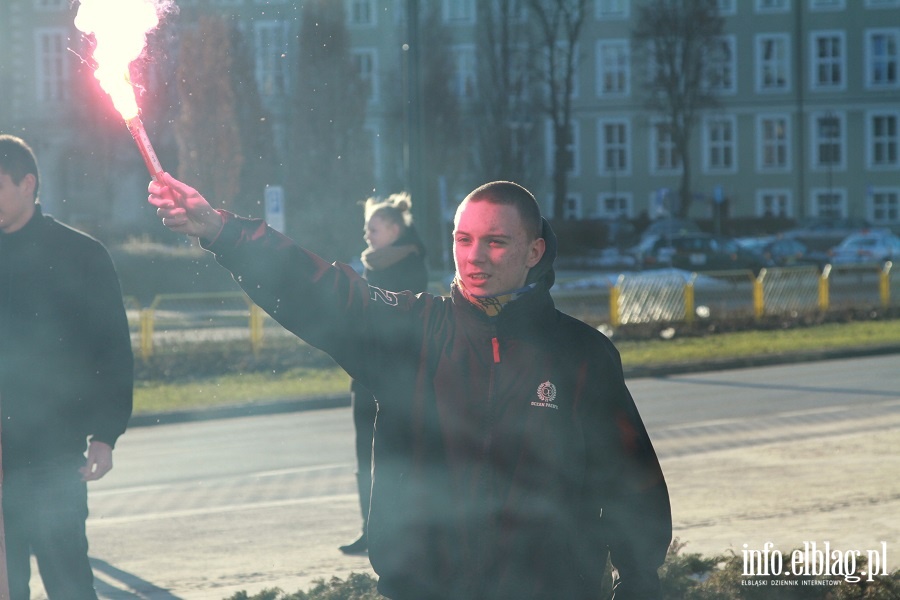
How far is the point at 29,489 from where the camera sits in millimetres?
4605

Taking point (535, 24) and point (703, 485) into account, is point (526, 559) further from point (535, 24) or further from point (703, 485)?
point (535, 24)

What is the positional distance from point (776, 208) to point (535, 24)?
14346mm

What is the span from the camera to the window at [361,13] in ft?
204

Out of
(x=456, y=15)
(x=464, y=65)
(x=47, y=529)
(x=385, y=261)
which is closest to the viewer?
(x=47, y=529)

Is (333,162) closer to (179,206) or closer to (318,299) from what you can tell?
(318,299)

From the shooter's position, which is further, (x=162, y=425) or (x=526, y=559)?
(x=162, y=425)

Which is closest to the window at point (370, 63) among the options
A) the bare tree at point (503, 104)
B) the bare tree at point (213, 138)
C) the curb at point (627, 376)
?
the bare tree at point (503, 104)

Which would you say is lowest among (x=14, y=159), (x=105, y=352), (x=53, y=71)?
(x=105, y=352)

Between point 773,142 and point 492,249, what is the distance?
62.4 metres

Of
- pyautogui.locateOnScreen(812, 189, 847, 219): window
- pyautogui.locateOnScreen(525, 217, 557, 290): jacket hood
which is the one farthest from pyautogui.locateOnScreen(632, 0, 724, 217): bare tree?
pyautogui.locateOnScreen(525, 217, 557, 290): jacket hood

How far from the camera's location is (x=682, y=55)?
191ft

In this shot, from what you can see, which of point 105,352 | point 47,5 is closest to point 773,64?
point 47,5

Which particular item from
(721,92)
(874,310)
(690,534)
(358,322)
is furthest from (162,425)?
(721,92)

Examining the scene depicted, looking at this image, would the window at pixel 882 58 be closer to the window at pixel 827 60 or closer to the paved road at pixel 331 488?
the window at pixel 827 60
